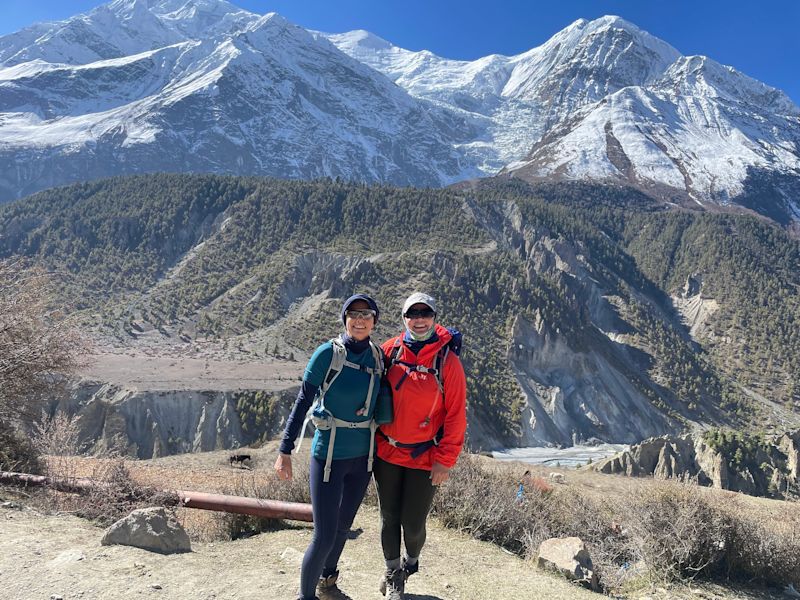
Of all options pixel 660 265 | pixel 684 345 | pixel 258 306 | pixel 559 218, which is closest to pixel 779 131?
pixel 660 265

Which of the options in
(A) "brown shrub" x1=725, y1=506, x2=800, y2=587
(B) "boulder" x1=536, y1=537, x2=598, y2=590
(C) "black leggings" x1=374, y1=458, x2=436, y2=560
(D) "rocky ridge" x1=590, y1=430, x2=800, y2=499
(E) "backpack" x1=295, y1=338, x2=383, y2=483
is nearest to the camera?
(E) "backpack" x1=295, y1=338, x2=383, y2=483

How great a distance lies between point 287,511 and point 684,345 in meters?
70.1

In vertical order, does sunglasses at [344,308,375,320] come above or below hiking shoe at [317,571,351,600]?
above

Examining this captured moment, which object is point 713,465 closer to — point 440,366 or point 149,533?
point 440,366

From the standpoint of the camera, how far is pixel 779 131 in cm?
18638

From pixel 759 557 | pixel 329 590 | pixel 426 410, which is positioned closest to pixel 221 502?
pixel 329 590

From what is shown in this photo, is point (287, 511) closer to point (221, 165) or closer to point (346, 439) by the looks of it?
point (346, 439)

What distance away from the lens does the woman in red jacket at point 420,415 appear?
3.52 meters

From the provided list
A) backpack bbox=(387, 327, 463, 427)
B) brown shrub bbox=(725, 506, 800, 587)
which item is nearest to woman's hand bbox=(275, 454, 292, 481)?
backpack bbox=(387, 327, 463, 427)

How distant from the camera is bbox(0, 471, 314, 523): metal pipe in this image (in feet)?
18.1

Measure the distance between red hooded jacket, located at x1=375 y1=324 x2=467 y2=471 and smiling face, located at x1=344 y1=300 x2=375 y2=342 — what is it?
0.28m

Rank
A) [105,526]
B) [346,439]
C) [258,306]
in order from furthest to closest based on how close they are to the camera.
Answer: [258,306] → [105,526] → [346,439]

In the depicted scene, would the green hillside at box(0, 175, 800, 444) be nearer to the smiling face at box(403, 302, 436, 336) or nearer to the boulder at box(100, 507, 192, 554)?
the boulder at box(100, 507, 192, 554)

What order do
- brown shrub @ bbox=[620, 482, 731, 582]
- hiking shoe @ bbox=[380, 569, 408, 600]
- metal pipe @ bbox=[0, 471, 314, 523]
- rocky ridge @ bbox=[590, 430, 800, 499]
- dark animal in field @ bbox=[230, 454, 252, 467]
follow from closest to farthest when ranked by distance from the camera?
hiking shoe @ bbox=[380, 569, 408, 600] < brown shrub @ bbox=[620, 482, 731, 582] < metal pipe @ bbox=[0, 471, 314, 523] < dark animal in field @ bbox=[230, 454, 252, 467] < rocky ridge @ bbox=[590, 430, 800, 499]
